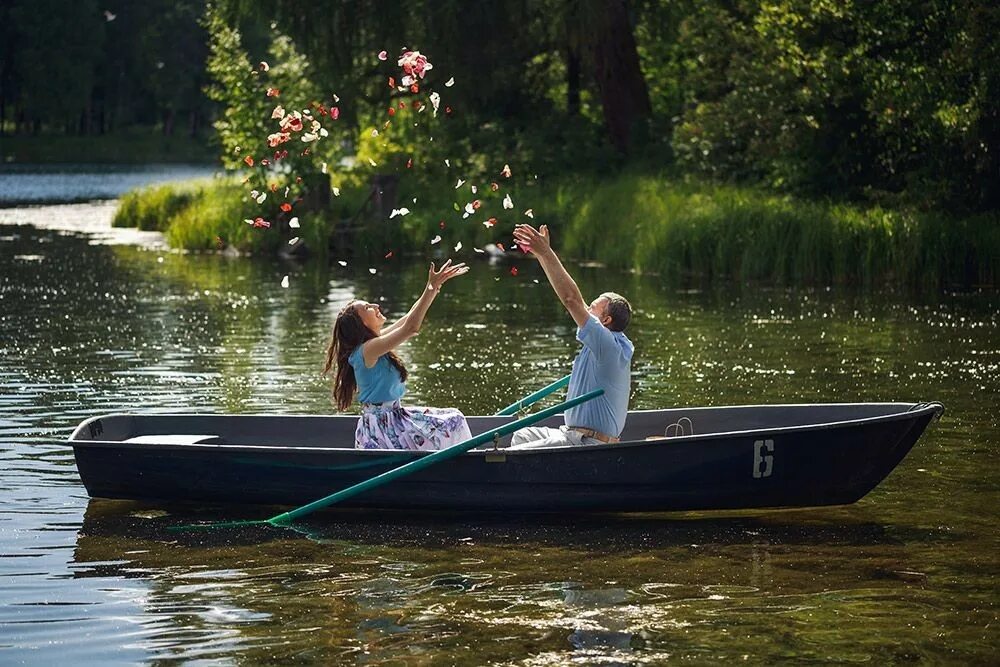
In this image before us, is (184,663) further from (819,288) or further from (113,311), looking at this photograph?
(819,288)

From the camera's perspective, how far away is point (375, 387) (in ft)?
38.0

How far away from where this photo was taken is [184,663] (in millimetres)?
8242

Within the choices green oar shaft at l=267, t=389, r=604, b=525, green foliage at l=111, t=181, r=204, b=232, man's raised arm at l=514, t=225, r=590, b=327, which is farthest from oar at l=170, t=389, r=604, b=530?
green foliage at l=111, t=181, r=204, b=232

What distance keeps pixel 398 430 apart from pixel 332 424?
1.46 meters

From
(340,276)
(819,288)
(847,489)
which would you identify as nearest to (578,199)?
(340,276)

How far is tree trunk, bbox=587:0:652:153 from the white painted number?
2495cm

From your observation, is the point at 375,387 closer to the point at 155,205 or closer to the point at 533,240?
the point at 533,240

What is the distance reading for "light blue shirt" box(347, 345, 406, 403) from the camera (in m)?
11.5

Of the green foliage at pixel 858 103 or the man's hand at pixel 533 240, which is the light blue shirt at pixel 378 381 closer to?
the man's hand at pixel 533 240

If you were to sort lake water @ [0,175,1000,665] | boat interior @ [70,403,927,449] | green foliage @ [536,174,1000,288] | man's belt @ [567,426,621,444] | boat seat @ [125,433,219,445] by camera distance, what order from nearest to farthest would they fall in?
lake water @ [0,175,1000,665], man's belt @ [567,426,621,444], boat seat @ [125,433,219,445], boat interior @ [70,403,927,449], green foliage @ [536,174,1000,288]

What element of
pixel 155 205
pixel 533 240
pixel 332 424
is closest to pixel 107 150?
pixel 155 205

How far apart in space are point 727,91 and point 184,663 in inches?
1056

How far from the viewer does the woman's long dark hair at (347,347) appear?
1148cm

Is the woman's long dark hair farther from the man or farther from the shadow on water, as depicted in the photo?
the man
